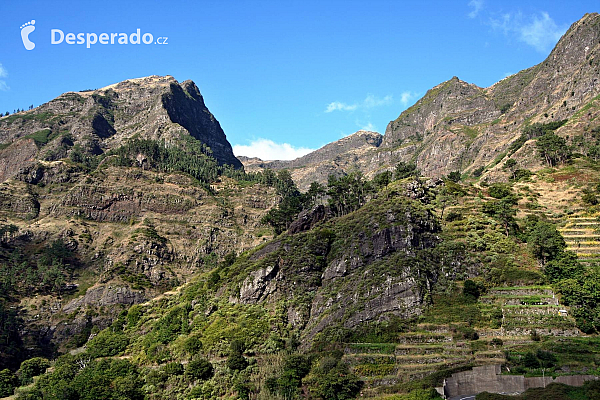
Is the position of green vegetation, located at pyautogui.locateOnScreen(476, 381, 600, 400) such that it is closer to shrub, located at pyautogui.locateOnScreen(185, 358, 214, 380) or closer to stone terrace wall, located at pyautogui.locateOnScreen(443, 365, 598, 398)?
stone terrace wall, located at pyautogui.locateOnScreen(443, 365, 598, 398)

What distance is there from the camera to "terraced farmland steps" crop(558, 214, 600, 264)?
7950cm

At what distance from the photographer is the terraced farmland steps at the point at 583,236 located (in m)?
79.5

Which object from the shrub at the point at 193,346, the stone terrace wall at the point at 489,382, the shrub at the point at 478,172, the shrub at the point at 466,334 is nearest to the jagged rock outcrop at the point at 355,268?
the shrub at the point at 466,334

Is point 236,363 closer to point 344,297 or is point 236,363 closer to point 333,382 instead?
point 333,382

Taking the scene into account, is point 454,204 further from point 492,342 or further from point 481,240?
point 492,342

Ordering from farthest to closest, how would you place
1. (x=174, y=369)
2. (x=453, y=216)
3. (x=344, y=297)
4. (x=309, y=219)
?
(x=309, y=219) → (x=453, y=216) → (x=344, y=297) → (x=174, y=369)

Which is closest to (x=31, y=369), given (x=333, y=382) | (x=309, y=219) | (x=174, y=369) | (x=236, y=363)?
(x=174, y=369)

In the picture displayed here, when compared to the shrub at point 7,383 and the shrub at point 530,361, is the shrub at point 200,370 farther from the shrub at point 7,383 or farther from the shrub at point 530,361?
the shrub at point 530,361

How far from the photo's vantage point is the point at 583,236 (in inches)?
3381

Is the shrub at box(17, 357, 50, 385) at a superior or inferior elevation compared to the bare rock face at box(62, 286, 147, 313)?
inferior

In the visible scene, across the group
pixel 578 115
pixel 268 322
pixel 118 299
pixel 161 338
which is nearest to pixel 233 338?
pixel 268 322

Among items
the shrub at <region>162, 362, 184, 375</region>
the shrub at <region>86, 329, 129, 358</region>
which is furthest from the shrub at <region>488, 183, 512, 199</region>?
the shrub at <region>86, 329, 129, 358</region>

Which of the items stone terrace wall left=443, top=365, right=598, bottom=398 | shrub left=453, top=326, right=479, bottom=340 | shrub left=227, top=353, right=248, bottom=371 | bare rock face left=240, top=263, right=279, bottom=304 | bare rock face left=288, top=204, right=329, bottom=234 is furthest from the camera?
bare rock face left=288, top=204, right=329, bottom=234

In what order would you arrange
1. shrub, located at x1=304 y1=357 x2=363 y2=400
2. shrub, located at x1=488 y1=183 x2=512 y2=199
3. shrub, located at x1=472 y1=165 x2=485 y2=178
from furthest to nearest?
shrub, located at x1=472 y1=165 x2=485 y2=178
shrub, located at x1=488 y1=183 x2=512 y2=199
shrub, located at x1=304 y1=357 x2=363 y2=400
